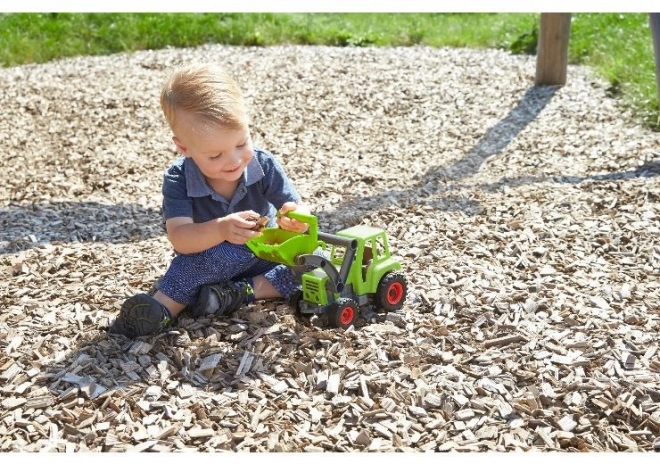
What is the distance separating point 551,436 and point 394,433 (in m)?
0.55

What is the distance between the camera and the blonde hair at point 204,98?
3574 millimetres

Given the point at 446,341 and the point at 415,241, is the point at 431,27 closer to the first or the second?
the point at 415,241

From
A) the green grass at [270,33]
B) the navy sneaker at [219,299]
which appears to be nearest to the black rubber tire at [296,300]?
the navy sneaker at [219,299]

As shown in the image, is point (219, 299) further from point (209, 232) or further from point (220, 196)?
point (220, 196)

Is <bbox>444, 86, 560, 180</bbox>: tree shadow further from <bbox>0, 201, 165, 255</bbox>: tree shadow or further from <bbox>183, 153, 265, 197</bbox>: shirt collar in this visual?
<bbox>183, 153, 265, 197</bbox>: shirt collar

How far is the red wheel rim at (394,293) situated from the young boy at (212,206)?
45 centimetres

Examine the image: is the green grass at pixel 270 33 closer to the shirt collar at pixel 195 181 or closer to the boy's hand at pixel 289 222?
the boy's hand at pixel 289 222

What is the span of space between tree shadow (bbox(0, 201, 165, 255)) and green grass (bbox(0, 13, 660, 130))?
4779 mm

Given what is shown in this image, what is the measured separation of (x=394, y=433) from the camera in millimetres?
3072

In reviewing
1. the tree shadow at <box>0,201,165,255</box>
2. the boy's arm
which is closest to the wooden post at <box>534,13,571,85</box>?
the tree shadow at <box>0,201,165,255</box>

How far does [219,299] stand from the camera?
383cm

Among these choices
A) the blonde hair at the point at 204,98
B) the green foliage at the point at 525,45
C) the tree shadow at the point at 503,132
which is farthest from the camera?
the green foliage at the point at 525,45

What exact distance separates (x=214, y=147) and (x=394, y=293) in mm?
1066

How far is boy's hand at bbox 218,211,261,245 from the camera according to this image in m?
3.59
